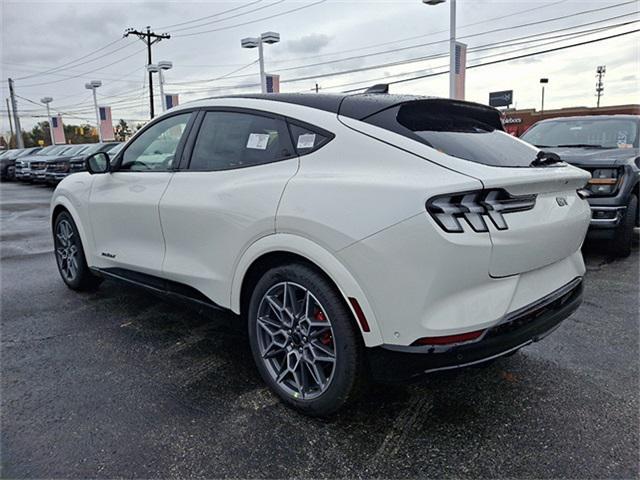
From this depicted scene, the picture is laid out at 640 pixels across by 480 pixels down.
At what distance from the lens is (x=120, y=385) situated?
9.38ft

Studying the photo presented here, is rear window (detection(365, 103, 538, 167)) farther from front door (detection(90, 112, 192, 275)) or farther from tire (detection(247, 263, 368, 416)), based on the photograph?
front door (detection(90, 112, 192, 275))

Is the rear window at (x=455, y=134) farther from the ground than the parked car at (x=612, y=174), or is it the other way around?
the rear window at (x=455, y=134)

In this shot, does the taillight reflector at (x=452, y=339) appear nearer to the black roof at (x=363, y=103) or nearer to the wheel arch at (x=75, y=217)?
the black roof at (x=363, y=103)

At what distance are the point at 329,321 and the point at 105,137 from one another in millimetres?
34138

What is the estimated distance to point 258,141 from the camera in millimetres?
2818

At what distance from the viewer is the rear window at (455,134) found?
7.71ft

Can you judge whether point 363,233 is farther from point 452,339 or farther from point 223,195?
point 223,195

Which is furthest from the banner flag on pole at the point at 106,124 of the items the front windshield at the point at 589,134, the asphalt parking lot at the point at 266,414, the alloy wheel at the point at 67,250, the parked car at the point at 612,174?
the asphalt parking lot at the point at 266,414

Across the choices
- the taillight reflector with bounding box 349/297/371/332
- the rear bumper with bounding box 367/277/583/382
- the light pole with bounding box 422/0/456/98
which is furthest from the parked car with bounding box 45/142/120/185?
the rear bumper with bounding box 367/277/583/382

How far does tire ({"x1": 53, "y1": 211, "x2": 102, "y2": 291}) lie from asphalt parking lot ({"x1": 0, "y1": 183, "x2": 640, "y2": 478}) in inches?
30.0

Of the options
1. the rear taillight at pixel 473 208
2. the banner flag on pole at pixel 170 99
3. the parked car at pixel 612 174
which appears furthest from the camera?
the banner flag on pole at pixel 170 99

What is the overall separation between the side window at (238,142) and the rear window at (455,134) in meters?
0.58

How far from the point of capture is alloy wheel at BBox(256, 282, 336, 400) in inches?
94.7

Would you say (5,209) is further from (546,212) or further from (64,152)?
(546,212)
